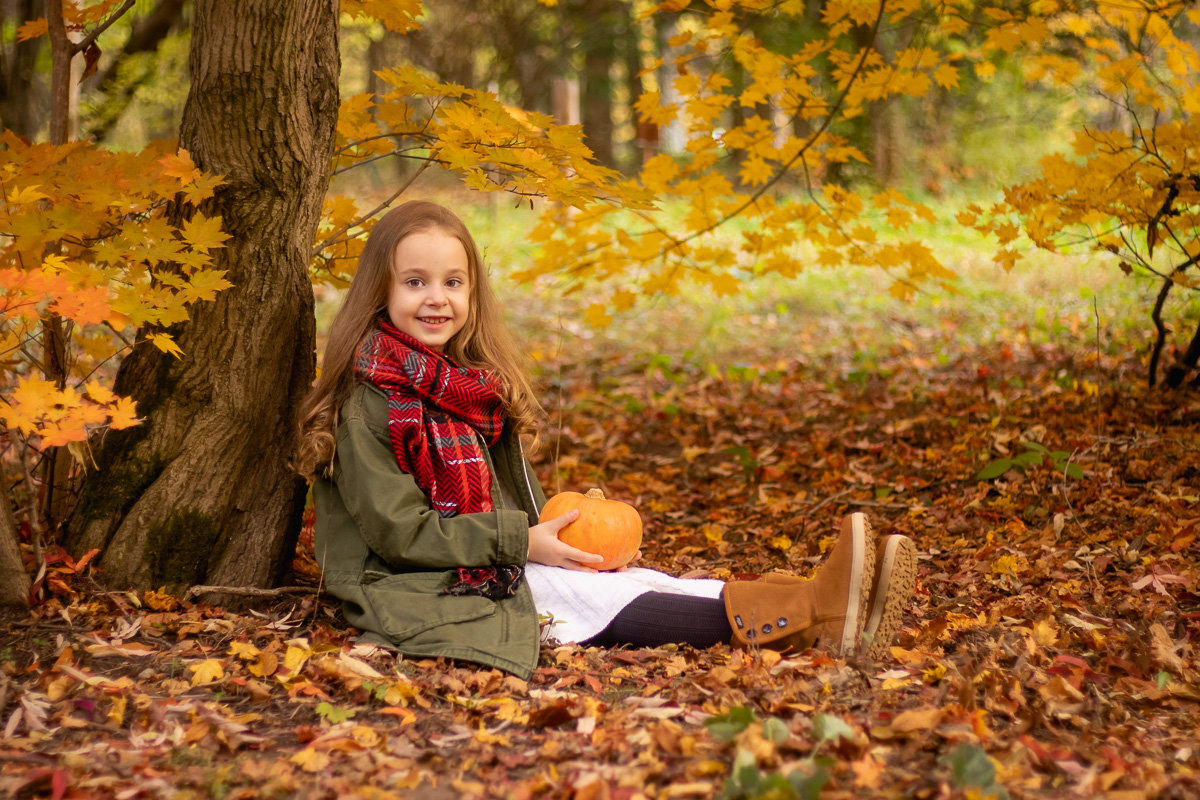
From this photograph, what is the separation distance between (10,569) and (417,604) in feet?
4.04

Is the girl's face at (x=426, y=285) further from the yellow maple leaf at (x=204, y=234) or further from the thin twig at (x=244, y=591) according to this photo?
the thin twig at (x=244, y=591)

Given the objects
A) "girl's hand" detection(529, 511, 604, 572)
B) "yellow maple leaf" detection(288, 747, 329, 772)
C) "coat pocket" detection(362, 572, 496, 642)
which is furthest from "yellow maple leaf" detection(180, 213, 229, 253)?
"yellow maple leaf" detection(288, 747, 329, 772)

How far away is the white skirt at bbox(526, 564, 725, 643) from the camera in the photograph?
9.52 feet

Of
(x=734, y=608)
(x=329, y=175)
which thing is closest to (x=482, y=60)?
(x=329, y=175)

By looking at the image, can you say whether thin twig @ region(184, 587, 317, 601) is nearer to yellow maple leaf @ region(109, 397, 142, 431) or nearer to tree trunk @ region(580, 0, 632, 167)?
yellow maple leaf @ region(109, 397, 142, 431)

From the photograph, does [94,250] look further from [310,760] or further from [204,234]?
[310,760]

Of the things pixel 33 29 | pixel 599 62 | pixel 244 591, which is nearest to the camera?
pixel 244 591

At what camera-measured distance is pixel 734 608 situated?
9.21ft

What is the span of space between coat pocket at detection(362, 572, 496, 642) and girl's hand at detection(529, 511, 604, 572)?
0.26 m

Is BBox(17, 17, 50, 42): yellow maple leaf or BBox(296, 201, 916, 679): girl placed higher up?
BBox(17, 17, 50, 42): yellow maple leaf

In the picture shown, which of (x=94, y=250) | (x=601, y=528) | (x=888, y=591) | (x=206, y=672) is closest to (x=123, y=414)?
(x=94, y=250)

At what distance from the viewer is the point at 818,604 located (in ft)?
8.84

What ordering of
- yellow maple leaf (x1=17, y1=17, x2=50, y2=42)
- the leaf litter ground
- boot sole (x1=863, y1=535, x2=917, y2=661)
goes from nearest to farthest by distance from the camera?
the leaf litter ground → boot sole (x1=863, y1=535, x2=917, y2=661) → yellow maple leaf (x1=17, y1=17, x2=50, y2=42)

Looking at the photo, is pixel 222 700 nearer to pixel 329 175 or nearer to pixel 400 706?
pixel 400 706
